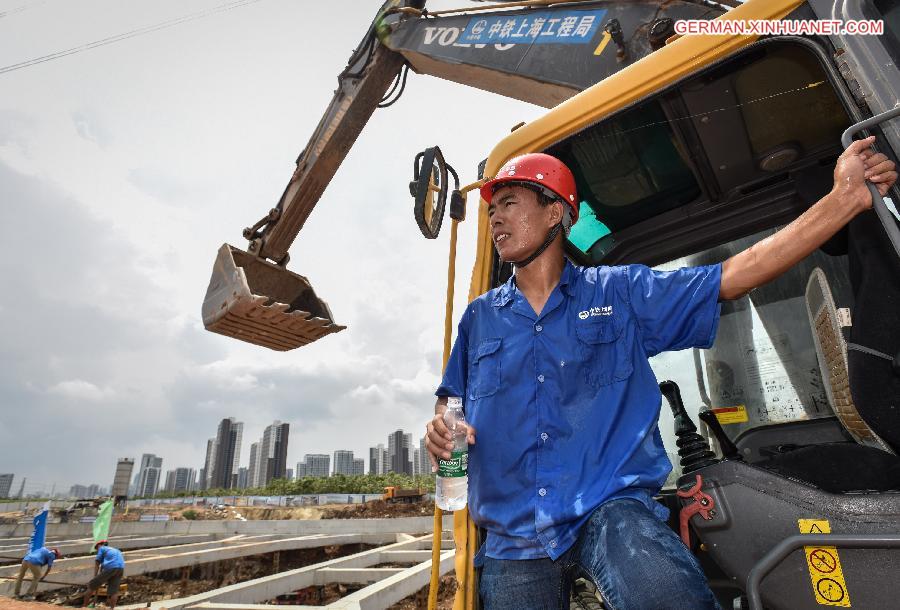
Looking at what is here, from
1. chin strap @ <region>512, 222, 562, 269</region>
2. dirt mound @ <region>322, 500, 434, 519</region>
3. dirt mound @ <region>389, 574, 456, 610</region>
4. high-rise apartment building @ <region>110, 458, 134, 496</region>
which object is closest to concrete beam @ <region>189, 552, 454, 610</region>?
dirt mound @ <region>389, 574, 456, 610</region>

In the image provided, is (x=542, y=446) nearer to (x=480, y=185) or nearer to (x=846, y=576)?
(x=846, y=576)

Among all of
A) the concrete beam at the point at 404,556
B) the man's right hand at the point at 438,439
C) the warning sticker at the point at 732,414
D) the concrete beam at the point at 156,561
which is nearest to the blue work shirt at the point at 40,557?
the concrete beam at the point at 156,561

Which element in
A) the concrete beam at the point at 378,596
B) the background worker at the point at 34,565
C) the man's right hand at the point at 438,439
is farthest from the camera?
the background worker at the point at 34,565

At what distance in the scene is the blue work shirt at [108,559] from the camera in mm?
11663

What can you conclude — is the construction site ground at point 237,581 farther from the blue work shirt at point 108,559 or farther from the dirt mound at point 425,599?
the blue work shirt at point 108,559

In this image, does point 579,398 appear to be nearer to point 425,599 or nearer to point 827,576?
point 827,576

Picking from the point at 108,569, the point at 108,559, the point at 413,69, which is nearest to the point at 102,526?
the point at 108,559

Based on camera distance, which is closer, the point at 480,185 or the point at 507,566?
the point at 507,566

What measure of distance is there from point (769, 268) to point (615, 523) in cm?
92

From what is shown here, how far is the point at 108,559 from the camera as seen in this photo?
11688 millimetres

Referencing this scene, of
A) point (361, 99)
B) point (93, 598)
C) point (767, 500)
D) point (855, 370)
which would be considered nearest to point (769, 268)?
point (855, 370)

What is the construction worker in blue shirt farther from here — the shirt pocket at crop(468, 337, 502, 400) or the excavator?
the excavator

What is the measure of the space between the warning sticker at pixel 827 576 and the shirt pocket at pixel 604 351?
738 millimetres

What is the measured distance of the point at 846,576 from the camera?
1442 mm
